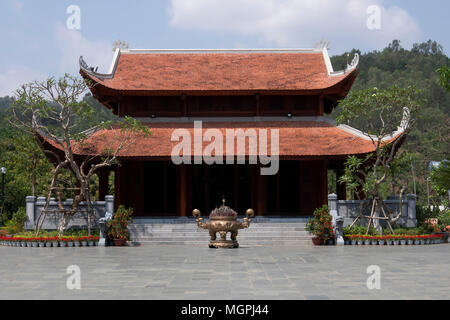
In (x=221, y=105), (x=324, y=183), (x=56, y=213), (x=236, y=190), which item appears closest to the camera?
(x=56, y=213)

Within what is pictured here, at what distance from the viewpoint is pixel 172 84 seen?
28.1 meters

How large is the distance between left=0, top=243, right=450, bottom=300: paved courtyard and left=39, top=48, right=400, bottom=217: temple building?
844 centimetres

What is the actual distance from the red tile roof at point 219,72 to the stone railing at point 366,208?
6.35m

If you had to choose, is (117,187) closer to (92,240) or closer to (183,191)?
(183,191)

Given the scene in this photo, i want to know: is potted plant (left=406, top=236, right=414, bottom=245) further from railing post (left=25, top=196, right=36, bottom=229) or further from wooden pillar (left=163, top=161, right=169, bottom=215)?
railing post (left=25, top=196, right=36, bottom=229)

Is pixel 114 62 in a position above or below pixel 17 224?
above

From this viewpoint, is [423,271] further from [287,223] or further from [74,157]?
[74,157]

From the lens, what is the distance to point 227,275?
1180 cm

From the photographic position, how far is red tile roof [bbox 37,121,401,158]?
2445 cm

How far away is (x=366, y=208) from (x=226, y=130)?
24.4ft

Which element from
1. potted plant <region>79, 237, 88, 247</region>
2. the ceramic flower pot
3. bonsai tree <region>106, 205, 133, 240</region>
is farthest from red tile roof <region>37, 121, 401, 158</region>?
the ceramic flower pot

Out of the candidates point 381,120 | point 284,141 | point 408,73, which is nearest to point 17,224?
point 284,141
